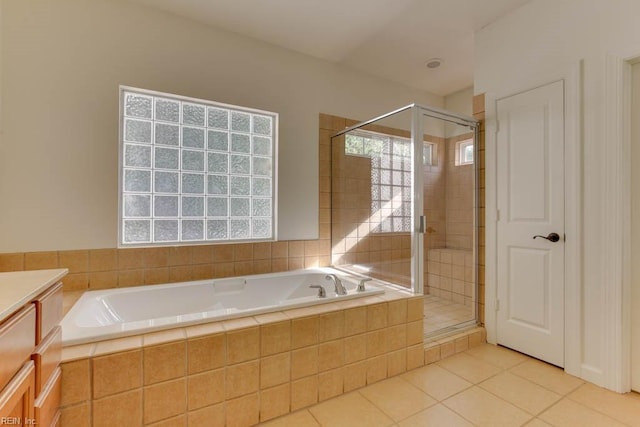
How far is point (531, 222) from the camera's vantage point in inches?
81.6

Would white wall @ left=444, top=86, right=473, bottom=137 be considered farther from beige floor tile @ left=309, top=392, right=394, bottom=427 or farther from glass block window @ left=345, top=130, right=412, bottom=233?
beige floor tile @ left=309, top=392, right=394, bottom=427

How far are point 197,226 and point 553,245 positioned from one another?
8.55ft

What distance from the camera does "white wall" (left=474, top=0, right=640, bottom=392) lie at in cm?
170

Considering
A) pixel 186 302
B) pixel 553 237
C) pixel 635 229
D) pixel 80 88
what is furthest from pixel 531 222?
pixel 80 88

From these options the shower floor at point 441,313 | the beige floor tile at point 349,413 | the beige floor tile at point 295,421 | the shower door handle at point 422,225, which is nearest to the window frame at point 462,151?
the shower door handle at point 422,225

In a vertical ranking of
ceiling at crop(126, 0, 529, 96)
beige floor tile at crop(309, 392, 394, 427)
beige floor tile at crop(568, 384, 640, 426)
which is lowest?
beige floor tile at crop(309, 392, 394, 427)

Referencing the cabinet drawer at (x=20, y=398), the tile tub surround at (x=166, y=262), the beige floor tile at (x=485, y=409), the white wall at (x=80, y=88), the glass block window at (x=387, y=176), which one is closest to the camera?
the cabinet drawer at (x=20, y=398)

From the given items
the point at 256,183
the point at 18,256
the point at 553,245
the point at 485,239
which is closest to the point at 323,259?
the point at 256,183

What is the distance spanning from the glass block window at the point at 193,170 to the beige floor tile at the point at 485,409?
5.92 feet

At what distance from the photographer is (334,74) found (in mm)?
2951

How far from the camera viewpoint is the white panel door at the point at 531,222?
1932mm

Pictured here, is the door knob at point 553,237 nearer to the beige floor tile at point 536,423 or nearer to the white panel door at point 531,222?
the white panel door at point 531,222

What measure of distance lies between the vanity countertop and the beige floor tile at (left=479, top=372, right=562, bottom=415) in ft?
7.16

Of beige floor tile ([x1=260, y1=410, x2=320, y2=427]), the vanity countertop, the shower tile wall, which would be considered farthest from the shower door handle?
the vanity countertop
